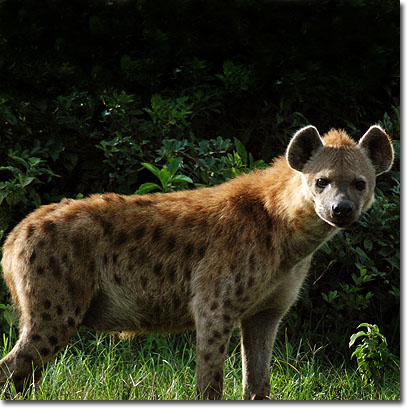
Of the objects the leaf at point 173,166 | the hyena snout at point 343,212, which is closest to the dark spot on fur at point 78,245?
the leaf at point 173,166

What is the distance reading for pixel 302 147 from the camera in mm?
3818

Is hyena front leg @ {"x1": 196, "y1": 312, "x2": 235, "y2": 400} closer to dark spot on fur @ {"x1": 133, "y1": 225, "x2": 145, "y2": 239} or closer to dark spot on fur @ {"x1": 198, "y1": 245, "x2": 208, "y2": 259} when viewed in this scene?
dark spot on fur @ {"x1": 198, "y1": 245, "x2": 208, "y2": 259}

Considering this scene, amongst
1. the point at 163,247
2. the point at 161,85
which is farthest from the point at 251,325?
the point at 161,85

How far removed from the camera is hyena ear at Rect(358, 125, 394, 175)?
12.5ft

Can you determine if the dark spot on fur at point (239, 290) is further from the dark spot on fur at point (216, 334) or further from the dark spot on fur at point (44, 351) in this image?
the dark spot on fur at point (44, 351)

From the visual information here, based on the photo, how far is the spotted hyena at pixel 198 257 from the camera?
3.73 metres

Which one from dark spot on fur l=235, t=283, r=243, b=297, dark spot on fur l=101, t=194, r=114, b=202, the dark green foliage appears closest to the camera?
dark spot on fur l=235, t=283, r=243, b=297

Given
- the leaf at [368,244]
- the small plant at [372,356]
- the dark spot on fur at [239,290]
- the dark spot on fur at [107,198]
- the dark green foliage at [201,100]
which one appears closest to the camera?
the dark spot on fur at [239,290]

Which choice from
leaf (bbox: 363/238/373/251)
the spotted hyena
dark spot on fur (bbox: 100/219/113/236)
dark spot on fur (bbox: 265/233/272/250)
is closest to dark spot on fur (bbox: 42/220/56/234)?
the spotted hyena

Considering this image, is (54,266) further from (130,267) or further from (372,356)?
(372,356)

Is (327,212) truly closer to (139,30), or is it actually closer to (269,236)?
(269,236)

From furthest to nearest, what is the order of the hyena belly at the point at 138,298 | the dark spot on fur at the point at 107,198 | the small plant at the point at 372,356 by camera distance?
the small plant at the point at 372,356 < the dark spot on fur at the point at 107,198 < the hyena belly at the point at 138,298

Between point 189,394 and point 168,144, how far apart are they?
1.49 metres

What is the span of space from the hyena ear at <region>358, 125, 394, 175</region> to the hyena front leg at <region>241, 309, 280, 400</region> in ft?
2.87
